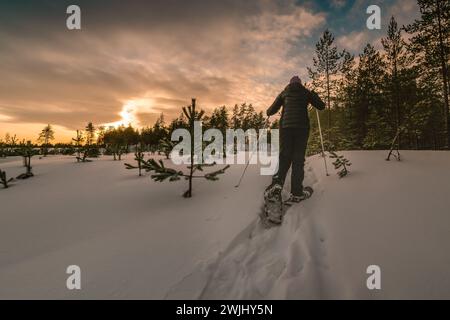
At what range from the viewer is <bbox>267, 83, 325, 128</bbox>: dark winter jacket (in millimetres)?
5121

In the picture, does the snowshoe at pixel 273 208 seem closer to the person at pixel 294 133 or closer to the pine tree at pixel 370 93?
the person at pixel 294 133

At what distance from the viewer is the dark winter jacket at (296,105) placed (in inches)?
202

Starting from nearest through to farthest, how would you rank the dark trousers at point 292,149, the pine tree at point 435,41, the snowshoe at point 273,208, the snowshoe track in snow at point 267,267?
the snowshoe track in snow at point 267,267 → the snowshoe at point 273,208 → the dark trousers at point 292,149 → the pine tree at point 435,41

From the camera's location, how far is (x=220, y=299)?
6.86 feet

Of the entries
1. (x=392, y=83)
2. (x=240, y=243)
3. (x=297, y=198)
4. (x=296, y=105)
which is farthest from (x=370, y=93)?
(x=240, y=243)

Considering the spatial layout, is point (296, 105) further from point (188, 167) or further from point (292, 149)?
point (188, 167)

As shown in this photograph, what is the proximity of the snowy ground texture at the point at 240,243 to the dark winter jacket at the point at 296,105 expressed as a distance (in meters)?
1.60

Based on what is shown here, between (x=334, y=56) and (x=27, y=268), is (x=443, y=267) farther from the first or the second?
(x=334, y=56)

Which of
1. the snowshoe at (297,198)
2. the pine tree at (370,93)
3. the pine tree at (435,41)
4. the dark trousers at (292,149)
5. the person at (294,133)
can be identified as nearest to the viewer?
the snowshoe at (297,198)

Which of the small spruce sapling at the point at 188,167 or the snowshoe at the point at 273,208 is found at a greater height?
the small spruce sapling at the point at 188,167

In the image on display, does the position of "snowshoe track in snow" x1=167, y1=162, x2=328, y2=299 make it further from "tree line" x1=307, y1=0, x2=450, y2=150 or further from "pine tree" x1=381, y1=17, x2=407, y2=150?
"pine tree" x1=381, y1=17, x2=407, y2=150

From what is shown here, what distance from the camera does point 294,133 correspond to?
5.11 meters

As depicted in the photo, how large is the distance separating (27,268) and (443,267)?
4.66 meters

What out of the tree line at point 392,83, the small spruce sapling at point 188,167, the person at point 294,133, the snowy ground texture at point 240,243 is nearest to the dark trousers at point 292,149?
the person at point 294,133
